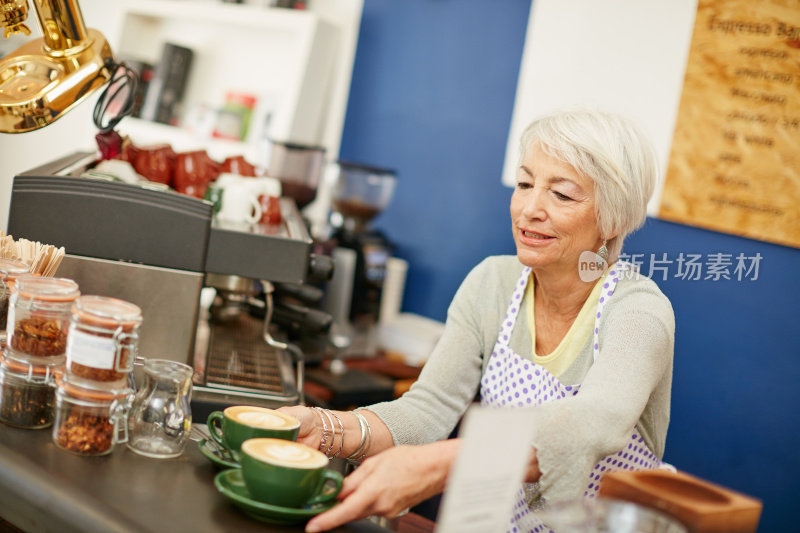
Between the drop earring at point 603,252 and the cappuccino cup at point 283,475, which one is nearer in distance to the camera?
the cappuccino cup at point 283,475

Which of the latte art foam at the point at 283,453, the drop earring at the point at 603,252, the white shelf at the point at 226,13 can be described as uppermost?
the white shelf at the point at 226,13

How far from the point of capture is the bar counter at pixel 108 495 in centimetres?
94

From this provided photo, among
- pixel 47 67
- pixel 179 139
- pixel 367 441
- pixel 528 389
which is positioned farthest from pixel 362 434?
pixel 179 139

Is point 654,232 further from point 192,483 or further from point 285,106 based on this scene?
point 192,483

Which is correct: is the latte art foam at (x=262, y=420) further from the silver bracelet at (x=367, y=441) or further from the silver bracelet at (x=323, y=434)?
the silver bracelet at (x=367, y=441)

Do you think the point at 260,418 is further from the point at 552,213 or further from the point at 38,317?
the point at 552,213

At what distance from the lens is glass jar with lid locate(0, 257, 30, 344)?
1.24m

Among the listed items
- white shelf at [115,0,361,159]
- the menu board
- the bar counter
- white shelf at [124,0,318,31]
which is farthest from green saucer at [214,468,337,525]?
white shelf at [124,0,318,31]

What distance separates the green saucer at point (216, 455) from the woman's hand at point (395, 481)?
0.18 meters

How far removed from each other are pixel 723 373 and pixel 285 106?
7.42 feet

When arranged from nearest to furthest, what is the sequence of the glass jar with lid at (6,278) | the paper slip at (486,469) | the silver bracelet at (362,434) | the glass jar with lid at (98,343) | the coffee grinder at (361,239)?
the paper slip at (486,469) < the glass jar with lid at (98,343) < the glass jar with lid at (6,278) < the silver bracelet at (362,434) < the coffee grinder at (361,239)

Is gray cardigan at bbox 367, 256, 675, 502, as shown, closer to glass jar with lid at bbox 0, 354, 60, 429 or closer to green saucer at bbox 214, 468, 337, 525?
green saucer at bbox 214, 468, 337, 525

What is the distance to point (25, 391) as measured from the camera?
115 cm

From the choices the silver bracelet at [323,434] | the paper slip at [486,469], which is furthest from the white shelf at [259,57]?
the paper slip at [486,469]
